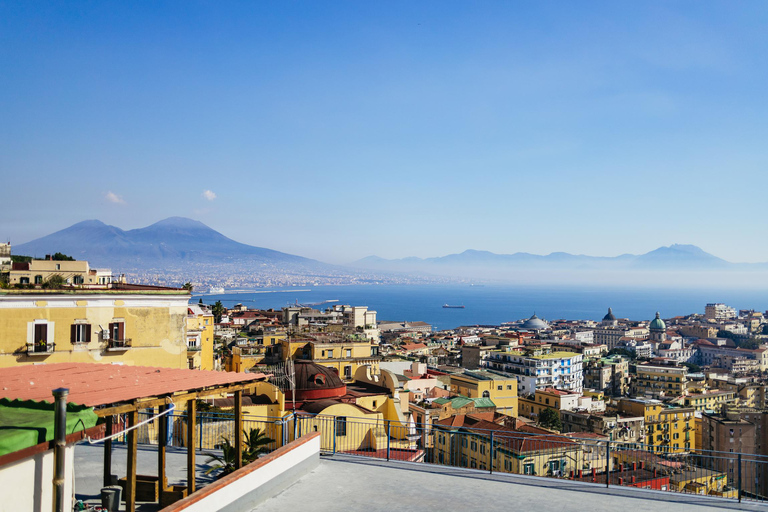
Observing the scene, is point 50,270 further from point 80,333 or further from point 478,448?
point 478,448

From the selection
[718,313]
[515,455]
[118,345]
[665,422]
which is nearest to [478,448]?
[515,455]

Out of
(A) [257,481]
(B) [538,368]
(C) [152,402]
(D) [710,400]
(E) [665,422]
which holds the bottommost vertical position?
(D) [710,400]

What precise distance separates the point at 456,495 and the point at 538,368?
54846 mm

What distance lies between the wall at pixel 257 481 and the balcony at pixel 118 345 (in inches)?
381

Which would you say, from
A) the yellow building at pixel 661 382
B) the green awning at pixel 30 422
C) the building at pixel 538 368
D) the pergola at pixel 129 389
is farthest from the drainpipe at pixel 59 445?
the yellow building at pixel 661 382

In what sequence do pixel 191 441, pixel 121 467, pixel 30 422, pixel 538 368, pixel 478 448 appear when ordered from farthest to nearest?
1. pixel 538 368
2. pixel 478 448
3. pixel 121 467
4. pixel 191 441
5. pixel 30 422

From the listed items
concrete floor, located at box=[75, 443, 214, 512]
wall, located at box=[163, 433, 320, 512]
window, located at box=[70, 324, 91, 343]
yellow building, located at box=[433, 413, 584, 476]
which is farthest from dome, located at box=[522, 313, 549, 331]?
wall, located at box=[163, 433, 320, 512]

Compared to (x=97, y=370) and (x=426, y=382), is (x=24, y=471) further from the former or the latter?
(x=426, y=382)

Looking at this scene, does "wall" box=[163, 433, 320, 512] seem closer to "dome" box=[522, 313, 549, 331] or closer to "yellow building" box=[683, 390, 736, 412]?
"yellow building" box=[683, 390, 736, 412]

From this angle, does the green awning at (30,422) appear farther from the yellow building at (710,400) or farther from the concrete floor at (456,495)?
the yellow building at (710,400)

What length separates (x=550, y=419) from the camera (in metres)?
41.4

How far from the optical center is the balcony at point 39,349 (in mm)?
15180

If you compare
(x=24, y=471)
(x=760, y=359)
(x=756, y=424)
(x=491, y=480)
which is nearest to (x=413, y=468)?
(x=491, y=480)

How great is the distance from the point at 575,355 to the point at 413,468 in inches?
2396
